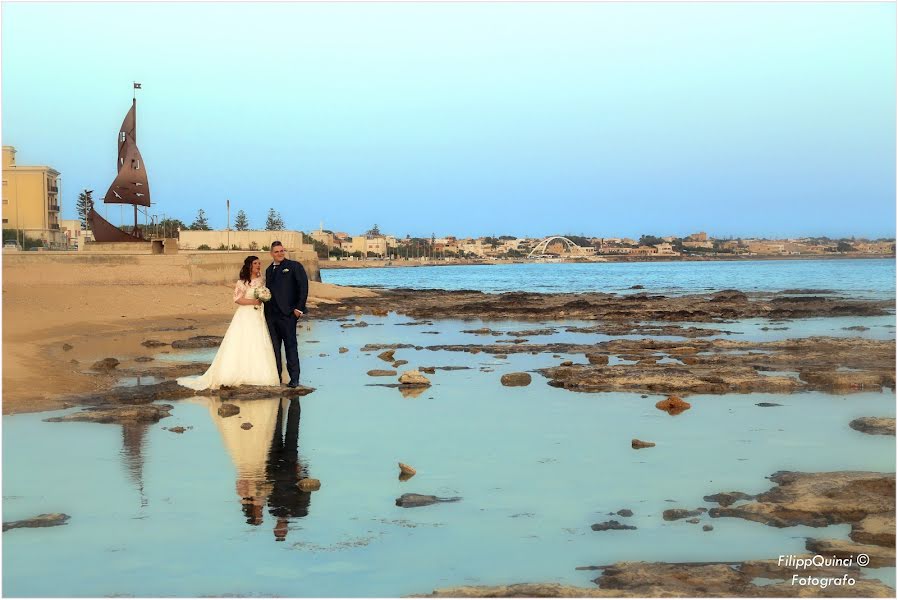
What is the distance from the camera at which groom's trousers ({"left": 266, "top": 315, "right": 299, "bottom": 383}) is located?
13508 mm

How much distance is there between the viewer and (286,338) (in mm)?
13508

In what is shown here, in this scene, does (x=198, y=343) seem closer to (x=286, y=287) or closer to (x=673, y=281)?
(x=286, y=287)

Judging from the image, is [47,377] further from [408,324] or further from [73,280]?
[73,280]

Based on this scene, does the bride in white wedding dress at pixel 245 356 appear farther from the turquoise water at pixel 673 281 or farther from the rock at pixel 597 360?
the turquoise water at pixel 673 281

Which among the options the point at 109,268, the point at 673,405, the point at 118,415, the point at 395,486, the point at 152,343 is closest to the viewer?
the point at 395,486

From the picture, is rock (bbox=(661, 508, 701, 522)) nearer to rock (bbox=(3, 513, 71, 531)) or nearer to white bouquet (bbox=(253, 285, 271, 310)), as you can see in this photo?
rock (bbox=(3, 513, 71, 531))

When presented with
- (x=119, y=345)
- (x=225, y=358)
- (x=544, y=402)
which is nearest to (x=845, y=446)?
(x=544, y=402)

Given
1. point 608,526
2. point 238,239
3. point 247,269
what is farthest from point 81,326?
point 238,239

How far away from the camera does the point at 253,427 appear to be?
10.7m

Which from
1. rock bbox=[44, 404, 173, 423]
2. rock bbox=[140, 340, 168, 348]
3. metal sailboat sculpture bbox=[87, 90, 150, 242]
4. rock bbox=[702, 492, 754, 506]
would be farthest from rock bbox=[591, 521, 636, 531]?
metal sailboat sculpture bbox=[87, 90, 150, 242]

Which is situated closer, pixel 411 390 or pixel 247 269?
pixel 247 269

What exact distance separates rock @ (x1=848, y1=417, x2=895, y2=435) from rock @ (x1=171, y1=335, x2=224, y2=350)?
12811mm

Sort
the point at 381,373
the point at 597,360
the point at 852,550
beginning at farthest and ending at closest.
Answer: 1. the point at 597,360
2. the point at 381,373
3. the point at 852,550

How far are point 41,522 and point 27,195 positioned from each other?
279ft
